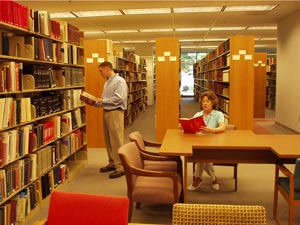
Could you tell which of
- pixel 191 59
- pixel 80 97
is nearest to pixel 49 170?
pixel 80 97

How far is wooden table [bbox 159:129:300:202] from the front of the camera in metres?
3.44

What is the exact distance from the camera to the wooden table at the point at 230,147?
3.44m

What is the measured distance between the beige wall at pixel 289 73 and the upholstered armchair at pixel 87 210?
759 cm

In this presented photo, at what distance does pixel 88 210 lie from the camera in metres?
1.93

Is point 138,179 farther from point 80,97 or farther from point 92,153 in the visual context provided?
point 92,153

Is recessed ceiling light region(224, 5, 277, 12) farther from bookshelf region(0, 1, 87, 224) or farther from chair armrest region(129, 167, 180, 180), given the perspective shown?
chair armrest region(129, 167, 180, 180)

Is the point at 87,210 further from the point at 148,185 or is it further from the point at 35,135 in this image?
the point at 35,135

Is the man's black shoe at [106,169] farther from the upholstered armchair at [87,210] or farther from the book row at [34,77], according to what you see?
the upholstered armchair at [87,210]

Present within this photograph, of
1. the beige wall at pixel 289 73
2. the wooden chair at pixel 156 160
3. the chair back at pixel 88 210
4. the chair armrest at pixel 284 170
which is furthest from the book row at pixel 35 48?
the beige wall at pixel 289 73

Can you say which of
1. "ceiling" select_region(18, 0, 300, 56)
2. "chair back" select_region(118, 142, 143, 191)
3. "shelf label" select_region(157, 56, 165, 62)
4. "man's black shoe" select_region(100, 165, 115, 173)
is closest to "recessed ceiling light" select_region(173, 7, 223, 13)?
"ceiling" select_region(18, 0, 300, 56)

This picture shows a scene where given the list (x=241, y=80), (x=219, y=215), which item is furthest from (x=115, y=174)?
(x=241, y=80)

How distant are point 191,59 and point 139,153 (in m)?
19.5

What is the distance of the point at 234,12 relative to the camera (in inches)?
356

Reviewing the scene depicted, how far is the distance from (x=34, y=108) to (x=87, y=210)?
217cm
